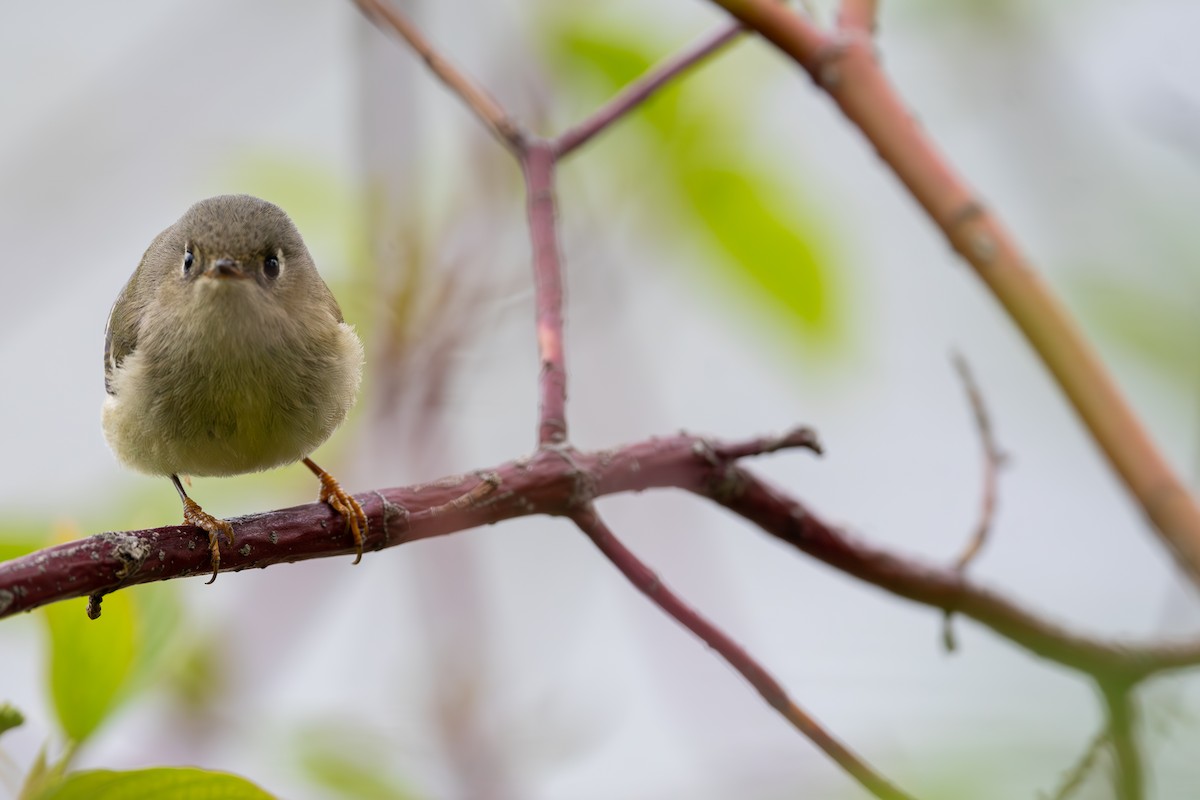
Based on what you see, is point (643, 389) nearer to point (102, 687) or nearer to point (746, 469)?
point (746, 469)

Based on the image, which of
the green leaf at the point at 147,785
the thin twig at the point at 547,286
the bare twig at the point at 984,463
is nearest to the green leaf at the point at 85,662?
the green leaf at the point at 147,785

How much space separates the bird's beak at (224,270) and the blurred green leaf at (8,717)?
99 centimetres

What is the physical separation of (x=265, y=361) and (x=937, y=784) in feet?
3.54

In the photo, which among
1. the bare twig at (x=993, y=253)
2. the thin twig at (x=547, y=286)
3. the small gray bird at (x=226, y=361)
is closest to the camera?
the bare twig at (x=993, y=253)

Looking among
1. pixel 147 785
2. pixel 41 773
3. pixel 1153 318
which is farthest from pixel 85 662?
pixel 1153 318

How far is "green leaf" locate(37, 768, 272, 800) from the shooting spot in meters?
0.77

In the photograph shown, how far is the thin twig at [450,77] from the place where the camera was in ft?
4.50

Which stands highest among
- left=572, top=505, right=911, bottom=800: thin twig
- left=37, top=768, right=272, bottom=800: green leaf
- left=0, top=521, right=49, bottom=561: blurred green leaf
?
left=0, top=521, right=49, bottom=561: blurred green leaf

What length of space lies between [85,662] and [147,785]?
274mm

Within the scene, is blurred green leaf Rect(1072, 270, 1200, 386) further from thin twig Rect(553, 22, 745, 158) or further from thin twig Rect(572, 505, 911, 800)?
thin twig Rect(572, 505, 911, 800)

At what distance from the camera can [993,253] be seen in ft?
3.67

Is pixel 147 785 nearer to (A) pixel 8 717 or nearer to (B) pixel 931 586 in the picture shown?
(A) pixel 8 717

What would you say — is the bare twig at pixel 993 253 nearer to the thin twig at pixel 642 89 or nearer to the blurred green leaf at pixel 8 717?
the thin twig at pixel 642 89

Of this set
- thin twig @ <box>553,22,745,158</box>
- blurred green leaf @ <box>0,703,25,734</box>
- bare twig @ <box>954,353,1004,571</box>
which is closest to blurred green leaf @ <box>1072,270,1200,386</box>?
bare twig @ <box>954,353,1004,571</box>
